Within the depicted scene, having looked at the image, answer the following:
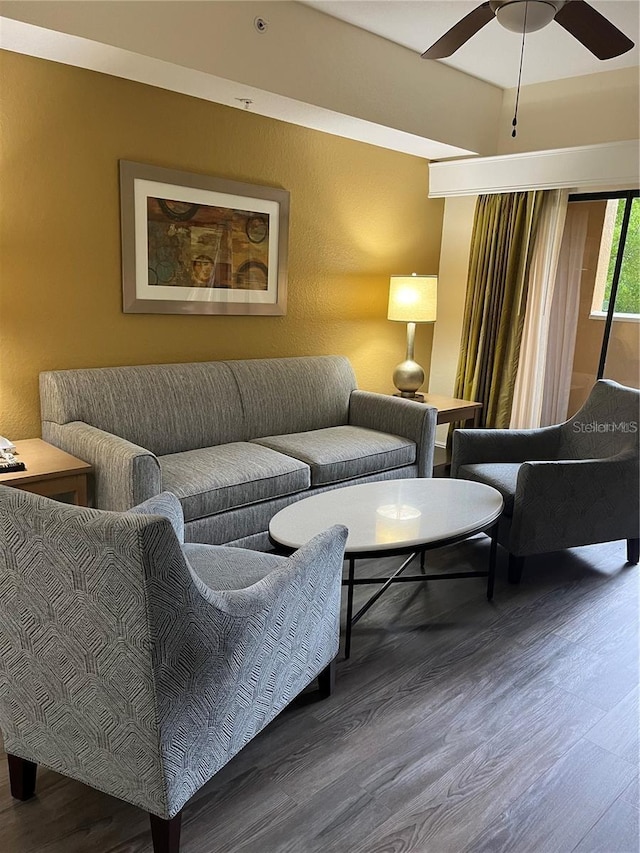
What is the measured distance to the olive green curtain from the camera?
439 centimetres

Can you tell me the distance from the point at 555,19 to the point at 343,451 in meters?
2.05

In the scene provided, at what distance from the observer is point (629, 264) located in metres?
4.05

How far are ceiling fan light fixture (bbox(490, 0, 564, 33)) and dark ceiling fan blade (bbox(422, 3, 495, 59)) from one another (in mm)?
45

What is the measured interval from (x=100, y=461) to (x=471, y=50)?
3.05 m

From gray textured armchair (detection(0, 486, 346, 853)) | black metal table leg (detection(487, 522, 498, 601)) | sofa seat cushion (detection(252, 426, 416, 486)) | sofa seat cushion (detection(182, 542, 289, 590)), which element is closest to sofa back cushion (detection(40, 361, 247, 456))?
sofa seat cushion (detection(252, 426, 416, 486))

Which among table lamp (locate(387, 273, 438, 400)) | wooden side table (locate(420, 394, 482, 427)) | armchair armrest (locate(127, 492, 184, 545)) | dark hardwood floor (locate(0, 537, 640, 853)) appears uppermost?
table lamp (locate(387, 273, 438, 400))

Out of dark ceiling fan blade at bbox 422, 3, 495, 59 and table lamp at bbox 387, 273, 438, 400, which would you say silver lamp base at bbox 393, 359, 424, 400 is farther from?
dark ceiling fan blade at bbox 422, 3, 495, 59

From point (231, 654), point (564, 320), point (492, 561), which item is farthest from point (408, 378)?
point (231, 654)

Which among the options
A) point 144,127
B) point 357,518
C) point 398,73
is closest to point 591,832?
point 357,518

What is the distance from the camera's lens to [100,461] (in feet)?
8.73

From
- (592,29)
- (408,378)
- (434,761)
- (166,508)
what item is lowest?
(434,761)

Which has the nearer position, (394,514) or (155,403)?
(394,514)

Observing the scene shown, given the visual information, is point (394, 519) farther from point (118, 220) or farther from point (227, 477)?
point (118, 220)

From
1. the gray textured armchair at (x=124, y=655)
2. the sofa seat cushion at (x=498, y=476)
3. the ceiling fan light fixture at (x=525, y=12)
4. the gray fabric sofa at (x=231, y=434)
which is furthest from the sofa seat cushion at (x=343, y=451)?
the ceiling fan light fixture at (x=525, y=12)
